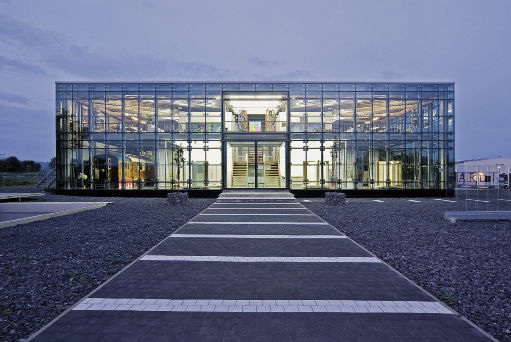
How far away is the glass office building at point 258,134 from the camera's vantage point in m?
23.7

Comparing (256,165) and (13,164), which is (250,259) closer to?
(256,165)

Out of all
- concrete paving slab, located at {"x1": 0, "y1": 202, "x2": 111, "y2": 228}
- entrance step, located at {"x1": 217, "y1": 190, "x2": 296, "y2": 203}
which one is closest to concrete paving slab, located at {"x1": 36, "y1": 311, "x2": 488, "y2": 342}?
concrete paving slab, located at {"x1": 0, "y1": 202, "x2": 111, "y2": 228}

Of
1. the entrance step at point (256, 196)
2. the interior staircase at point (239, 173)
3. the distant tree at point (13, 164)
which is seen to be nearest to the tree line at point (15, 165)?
the distant tree at point (13, 164)

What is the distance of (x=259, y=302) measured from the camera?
167 inches

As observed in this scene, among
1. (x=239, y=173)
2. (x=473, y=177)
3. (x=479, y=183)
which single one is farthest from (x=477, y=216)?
(x=239, y=173)

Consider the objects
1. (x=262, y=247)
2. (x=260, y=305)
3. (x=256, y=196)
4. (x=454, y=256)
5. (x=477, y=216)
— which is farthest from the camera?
(x=256, y=196)

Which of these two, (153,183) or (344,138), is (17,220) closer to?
(153,183)

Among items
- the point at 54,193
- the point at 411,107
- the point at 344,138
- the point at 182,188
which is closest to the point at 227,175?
the point at 182,188

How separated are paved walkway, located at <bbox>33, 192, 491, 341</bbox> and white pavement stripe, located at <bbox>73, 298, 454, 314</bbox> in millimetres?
15

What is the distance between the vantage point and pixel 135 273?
5.39 metres

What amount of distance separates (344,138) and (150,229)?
19325 mm

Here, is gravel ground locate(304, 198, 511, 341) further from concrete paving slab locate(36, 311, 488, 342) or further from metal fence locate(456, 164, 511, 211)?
metal fence locate(456, 164, 511, 211)

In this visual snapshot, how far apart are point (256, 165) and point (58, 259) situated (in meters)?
18.5

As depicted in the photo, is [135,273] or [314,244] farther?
[314,244]
